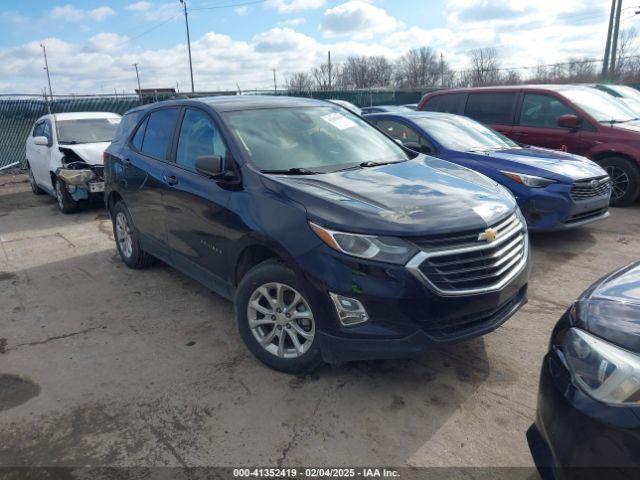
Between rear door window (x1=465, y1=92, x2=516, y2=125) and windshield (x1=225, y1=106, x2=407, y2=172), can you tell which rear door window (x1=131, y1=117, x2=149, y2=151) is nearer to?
windshield (x1=225, y1=106, x2=407, y2=172)

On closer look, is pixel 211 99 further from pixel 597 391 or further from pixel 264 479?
pixel 597 391

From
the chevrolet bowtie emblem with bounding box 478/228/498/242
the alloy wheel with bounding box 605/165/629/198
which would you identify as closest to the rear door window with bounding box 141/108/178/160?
the chevrolet bowtie emblem with bounding box 478/228/498/242

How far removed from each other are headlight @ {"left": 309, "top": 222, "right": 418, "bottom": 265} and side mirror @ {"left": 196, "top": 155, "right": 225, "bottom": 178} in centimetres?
111

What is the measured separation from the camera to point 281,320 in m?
3.19

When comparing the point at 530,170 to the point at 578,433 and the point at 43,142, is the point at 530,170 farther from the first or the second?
the point at 43,142

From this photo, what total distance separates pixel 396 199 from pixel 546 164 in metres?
3.58

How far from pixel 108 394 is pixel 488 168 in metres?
4.70

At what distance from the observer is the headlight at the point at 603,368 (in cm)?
165

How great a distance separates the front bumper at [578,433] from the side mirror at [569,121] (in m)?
6.46

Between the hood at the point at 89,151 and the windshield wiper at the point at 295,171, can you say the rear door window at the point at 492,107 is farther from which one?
the hood at the point at 89,151

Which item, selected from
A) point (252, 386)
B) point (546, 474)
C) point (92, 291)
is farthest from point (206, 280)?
point (546, 474)

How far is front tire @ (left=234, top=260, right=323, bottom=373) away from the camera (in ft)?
10.0

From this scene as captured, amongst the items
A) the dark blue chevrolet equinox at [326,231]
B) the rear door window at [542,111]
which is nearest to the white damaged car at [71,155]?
the dark blue chevrolet equinox at [326,231]

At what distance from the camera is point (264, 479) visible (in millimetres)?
2424
